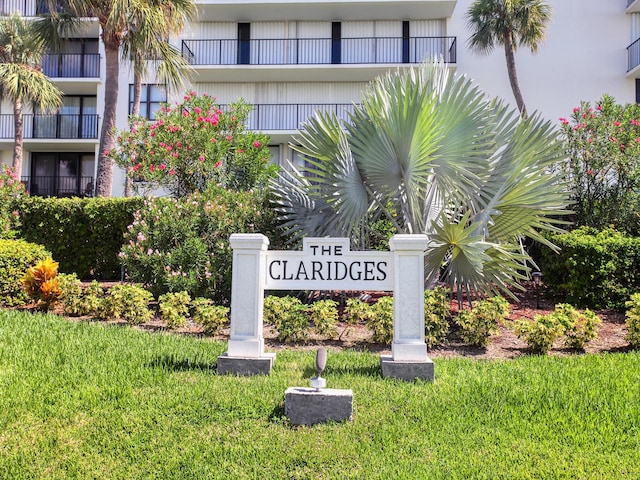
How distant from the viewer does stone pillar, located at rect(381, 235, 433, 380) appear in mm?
4898

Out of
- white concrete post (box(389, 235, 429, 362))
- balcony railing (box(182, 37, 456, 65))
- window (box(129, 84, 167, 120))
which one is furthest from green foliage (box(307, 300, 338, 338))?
window (box(129, 84, 167, 120))

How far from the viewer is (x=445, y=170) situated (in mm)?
6883

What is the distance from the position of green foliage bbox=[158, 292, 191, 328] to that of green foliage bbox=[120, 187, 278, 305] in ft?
1.56

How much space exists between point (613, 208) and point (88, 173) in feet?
67.8

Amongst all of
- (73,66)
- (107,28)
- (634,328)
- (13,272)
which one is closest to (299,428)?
(634,328)

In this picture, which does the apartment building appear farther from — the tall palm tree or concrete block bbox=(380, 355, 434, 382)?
concrete block bbox=(380, 355, 434, 382)

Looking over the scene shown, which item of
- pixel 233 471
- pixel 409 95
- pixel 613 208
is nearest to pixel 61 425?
pixel 233 471

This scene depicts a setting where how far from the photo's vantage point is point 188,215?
26.6 ft

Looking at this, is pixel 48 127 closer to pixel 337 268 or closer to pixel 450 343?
pixel 450 343

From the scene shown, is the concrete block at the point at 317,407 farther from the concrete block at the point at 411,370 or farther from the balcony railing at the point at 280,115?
the balcony railing at the point at 280,115

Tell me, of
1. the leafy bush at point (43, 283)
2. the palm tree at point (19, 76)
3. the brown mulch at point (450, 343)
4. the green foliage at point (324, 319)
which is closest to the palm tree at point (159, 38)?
the leafy bush at point (43, 283)

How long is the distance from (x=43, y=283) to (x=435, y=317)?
5.36m

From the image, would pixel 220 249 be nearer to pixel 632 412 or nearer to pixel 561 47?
pixel 632 412

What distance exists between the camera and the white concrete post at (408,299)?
494cm
